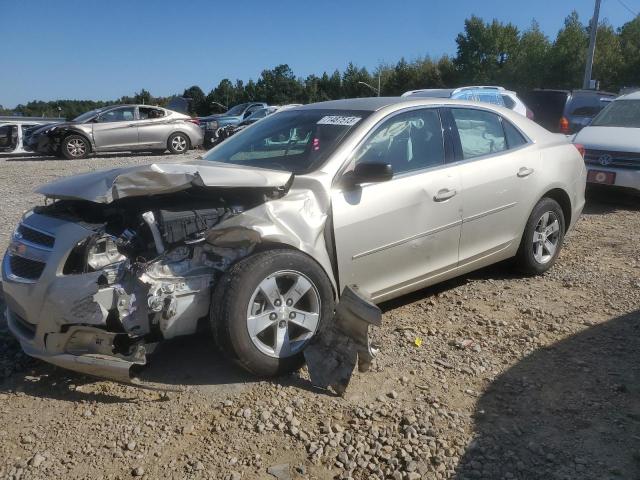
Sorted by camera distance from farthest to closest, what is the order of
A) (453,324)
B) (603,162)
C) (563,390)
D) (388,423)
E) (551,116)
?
(551,116) < (603,162) < (453,324) < (563,390) < (388,423)

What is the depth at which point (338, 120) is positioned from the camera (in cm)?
418

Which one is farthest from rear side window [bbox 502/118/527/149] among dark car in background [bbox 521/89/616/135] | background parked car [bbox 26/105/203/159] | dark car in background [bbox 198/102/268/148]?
dark car in background [bbox 198/102/268/148]

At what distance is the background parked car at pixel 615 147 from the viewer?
26.6 feet

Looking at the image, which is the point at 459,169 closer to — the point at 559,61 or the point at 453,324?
the point at 453,324

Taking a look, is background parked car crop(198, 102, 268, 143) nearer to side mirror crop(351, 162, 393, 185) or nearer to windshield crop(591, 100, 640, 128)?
windshield crop(591, 100, 640, 128)

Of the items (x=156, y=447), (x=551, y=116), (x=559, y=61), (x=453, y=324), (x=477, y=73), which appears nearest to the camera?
(x=156, y=447)

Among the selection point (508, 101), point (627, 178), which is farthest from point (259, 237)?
point (508, 101)

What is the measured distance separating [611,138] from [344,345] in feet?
23.0

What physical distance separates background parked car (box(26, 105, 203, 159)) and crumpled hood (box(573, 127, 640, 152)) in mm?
11948

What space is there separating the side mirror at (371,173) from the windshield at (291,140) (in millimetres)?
279

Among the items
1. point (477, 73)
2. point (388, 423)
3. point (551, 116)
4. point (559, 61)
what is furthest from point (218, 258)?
point (477, 73)

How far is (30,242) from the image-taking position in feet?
11.0

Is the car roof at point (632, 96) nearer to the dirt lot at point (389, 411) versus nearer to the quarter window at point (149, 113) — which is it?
the dirt lot at point (389, 411)

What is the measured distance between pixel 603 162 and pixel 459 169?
202 inches
